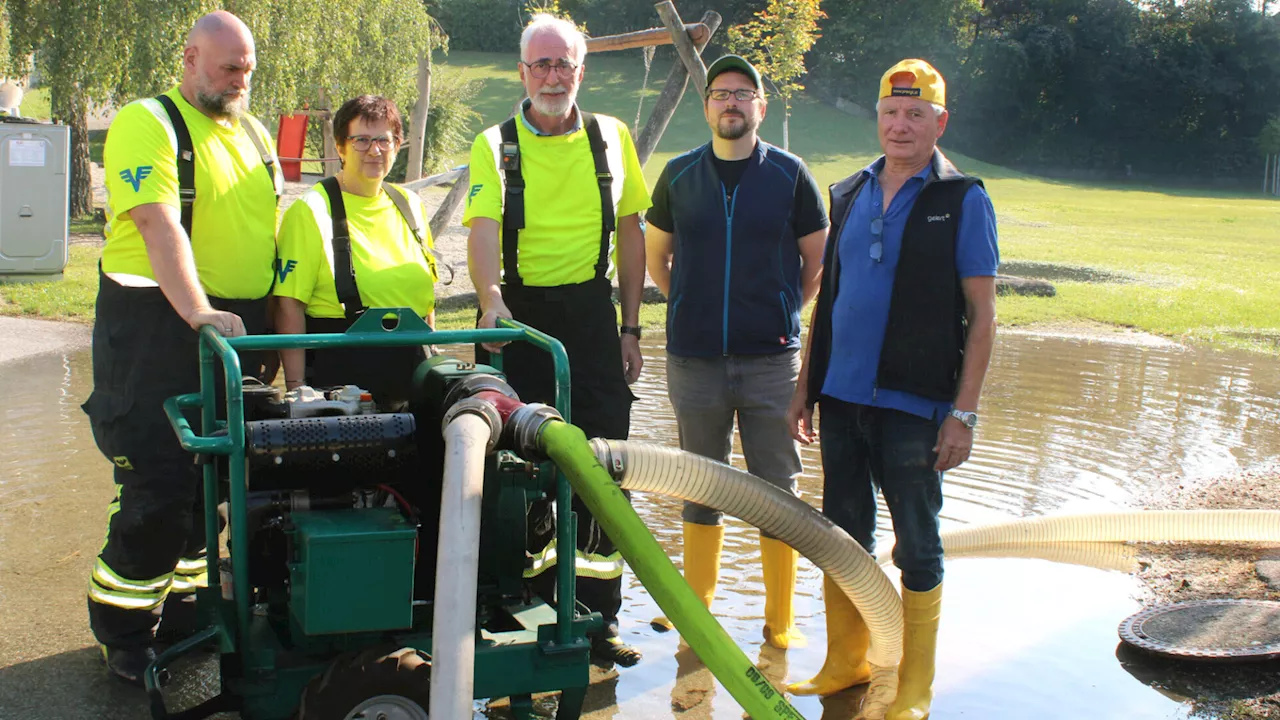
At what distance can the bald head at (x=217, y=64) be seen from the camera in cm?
356

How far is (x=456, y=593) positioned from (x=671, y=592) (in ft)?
1.48

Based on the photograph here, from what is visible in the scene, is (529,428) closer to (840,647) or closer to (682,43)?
(840,647)

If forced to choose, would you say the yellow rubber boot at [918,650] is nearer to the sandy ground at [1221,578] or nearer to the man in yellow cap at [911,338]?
the man in yellow cap at [911,338]

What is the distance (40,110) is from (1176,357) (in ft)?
108

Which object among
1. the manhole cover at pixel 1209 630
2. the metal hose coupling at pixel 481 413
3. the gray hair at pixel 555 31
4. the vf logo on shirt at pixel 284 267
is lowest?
the manhole cover at pixel 1209 630

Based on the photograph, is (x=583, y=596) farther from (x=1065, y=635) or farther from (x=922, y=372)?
(x=1065, y=635)

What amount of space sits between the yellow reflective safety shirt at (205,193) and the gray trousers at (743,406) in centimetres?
151

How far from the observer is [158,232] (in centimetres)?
340

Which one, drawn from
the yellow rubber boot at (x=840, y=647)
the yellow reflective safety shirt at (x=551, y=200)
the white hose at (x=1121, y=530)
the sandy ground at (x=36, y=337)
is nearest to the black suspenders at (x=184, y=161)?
the yellow reflective safety shirt at (x=551, y=200)

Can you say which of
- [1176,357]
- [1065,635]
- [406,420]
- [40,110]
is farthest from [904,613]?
[40,110]

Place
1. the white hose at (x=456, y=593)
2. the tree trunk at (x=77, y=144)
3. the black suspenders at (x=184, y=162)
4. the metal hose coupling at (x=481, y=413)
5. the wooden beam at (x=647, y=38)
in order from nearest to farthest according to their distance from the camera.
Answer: the white hose at (x=456, y=593)
the metal hose coupling at (x=481, y=413)
the black suspenders at (x=184, y=162)
the wooden beam at (x=647, y=38)
the tree trunk at (x=77, y=144)

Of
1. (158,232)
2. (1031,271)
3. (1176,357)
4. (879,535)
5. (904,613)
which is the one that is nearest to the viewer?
(158,232)

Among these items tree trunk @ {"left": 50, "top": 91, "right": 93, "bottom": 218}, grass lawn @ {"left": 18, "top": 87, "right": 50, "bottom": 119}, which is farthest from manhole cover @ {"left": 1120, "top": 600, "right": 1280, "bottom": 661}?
grass lawn @ {"left": 18, "top": 87, "right": 50, "bottom": 119}

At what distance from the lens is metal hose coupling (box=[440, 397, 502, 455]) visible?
8.79 ft
